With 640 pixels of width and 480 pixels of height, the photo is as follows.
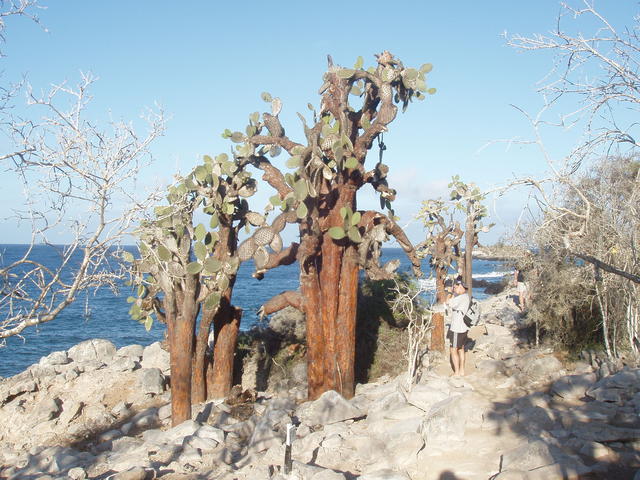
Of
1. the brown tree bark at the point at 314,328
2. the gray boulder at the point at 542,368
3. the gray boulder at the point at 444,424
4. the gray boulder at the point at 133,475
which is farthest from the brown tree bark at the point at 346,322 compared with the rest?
the gray boulder at the point at 133,475

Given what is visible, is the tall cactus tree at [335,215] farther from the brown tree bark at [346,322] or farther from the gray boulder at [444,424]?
the gray boulder at [444,424]

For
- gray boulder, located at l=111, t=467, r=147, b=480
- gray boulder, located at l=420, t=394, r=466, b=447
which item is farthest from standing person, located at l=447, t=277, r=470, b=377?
gray boulder, located at l=111, t=467, r=147, b=480

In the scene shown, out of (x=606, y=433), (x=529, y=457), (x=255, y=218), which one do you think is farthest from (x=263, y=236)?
(x=606, y=433)

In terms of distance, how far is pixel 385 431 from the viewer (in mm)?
6730

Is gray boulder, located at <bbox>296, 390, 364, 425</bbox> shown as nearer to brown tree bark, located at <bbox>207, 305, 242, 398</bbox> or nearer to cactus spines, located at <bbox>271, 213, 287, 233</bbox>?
brown tree bark, located at <bbox>207, 305, 242, 398</bbox>

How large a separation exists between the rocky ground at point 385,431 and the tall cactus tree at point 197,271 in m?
0.62

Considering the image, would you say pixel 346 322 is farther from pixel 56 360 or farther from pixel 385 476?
pixel 56 360

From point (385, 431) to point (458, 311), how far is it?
9.43ft

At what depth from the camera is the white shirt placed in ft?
29.3

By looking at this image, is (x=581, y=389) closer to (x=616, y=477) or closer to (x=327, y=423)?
(x=616, y=477)

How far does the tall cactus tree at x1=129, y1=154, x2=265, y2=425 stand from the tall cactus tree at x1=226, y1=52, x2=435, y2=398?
548 mm

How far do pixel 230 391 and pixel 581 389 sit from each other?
511cm

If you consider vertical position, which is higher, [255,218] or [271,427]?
[255,218]

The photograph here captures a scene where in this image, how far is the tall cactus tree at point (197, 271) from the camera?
8.51 metres
